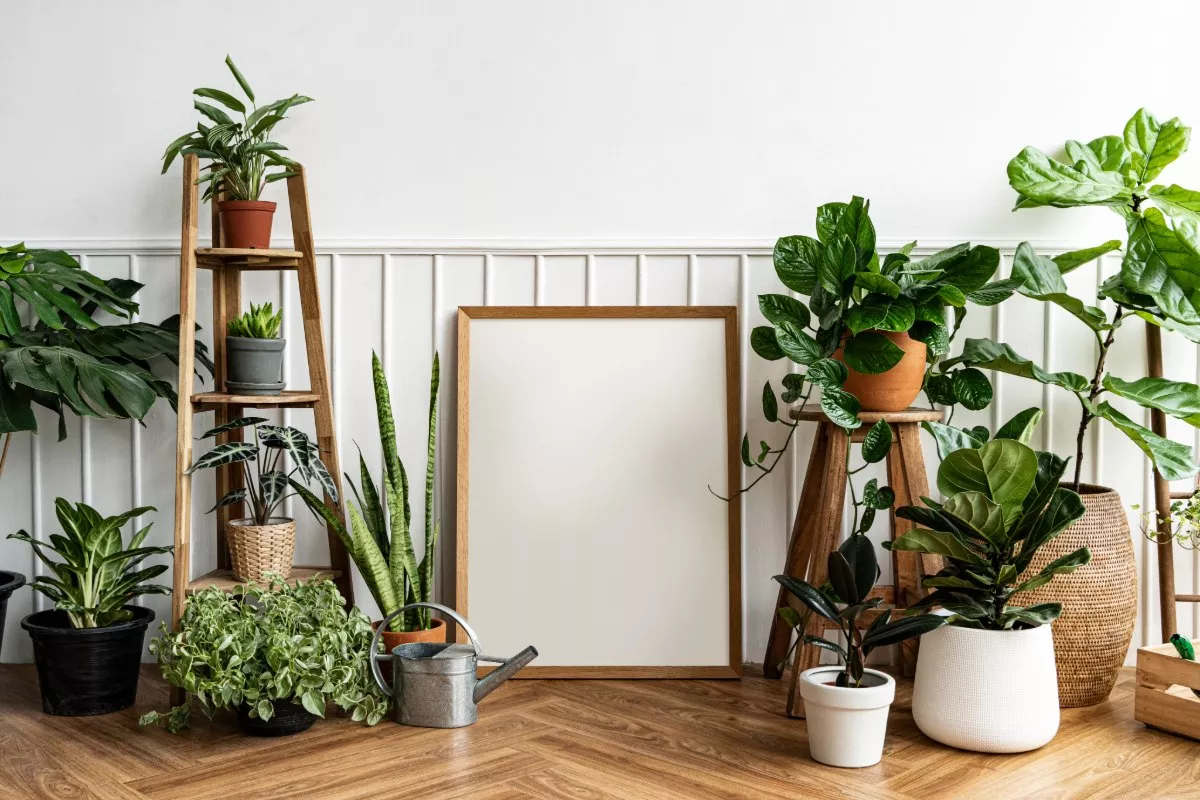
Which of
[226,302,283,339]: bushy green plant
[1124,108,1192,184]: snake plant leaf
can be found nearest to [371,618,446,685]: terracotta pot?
[226,302,283,339]: bushy green plant

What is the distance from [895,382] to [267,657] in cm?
136

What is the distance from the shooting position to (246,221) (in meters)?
2.31

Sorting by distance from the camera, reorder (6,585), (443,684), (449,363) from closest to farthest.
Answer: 1. (443,684)
2. (6,585)
3. (449,363)

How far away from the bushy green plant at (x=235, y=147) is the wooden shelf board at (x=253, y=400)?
0.45 m

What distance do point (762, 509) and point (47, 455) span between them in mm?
1795

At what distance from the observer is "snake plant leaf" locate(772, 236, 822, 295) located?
2137 millimetres

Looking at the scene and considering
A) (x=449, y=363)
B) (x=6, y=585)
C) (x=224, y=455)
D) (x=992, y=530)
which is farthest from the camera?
(x=449, y=363)

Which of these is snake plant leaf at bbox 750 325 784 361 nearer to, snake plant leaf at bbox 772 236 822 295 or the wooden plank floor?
snake plant leaf at bbox 772 236 822 295

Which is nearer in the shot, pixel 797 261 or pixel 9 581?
pixel 797 261

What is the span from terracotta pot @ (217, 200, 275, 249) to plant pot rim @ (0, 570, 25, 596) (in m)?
0.90

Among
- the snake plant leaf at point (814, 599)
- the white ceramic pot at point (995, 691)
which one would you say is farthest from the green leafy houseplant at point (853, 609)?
the white ceramic pot at point (995, 691)

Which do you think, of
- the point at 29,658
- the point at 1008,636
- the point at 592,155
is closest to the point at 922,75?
the point at 592,155

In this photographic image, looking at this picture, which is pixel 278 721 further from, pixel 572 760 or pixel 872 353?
pixel 872 353

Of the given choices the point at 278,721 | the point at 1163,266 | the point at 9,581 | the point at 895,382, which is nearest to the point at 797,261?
the point at 895,382
